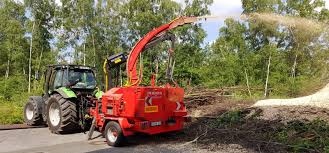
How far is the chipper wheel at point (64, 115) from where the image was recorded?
377 inches

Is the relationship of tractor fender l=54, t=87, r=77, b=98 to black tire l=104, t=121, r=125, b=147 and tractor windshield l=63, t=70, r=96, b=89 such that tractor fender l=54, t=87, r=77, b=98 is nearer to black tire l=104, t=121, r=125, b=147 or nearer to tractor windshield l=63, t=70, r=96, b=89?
tractor windshield l=63, t=70, r=96, b=89

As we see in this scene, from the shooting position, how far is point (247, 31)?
101ft

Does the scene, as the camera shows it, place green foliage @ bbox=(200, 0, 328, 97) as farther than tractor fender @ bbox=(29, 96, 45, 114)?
Yes

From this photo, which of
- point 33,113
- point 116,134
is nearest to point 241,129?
point 116,134

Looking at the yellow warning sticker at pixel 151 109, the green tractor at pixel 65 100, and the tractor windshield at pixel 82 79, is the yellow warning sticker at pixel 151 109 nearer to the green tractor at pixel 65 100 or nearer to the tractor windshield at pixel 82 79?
the green tractor at pixel 65 100

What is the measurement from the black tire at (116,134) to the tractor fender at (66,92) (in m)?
2.05

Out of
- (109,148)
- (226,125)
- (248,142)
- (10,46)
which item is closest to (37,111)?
(109,148)

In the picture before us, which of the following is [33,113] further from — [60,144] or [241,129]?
[241,129]

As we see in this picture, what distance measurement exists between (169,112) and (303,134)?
3.14 metres

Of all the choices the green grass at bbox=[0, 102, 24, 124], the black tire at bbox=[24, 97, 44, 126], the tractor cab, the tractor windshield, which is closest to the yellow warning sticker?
the tractor cab

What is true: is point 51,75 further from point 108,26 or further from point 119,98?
point 108,26

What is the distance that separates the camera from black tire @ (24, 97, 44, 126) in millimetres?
11461

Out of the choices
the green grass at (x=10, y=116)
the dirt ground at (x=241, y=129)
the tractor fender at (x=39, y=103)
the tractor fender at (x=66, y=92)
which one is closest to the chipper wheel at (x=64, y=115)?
the tractor fender at (x=66, y=92)

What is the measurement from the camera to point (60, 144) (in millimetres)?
8352
